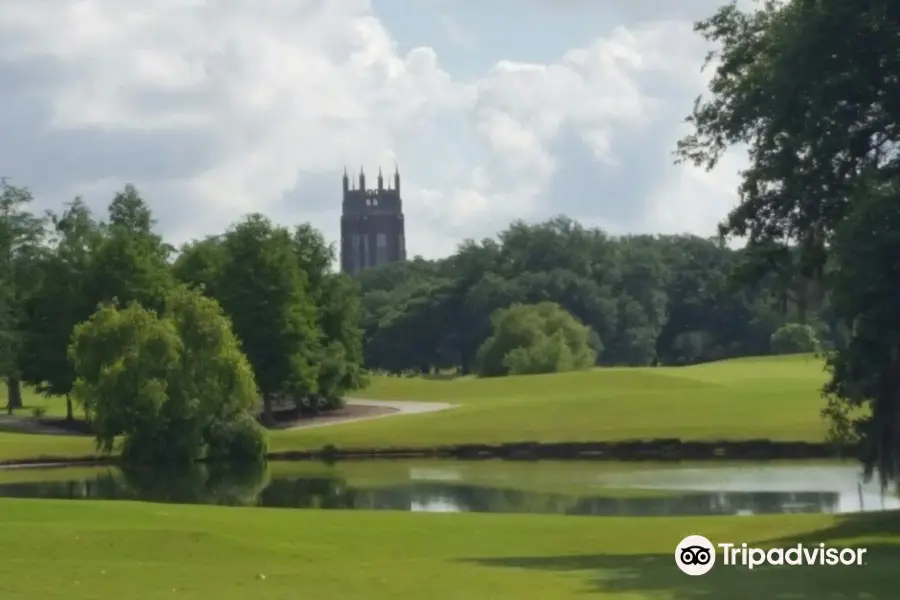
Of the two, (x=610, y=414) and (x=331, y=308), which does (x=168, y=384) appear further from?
(x=331, y=308)

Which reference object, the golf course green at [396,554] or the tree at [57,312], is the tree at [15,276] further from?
the golf course green at [396,554]

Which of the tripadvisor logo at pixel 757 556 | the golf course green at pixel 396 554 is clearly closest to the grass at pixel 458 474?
the golf course green at pixel 396 554

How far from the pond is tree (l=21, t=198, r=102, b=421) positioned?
77.4 ft

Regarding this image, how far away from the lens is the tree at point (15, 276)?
83.1 m

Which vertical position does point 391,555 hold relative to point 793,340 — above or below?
below

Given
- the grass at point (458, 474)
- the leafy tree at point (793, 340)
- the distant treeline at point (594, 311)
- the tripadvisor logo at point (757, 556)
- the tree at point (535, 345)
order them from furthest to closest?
the distant treeline at point (594, 311), the leafy tree at point (793, 340), the tree at point (535, 345), the grass at point (458, 474), the tripadvisor logo at point (757, 556)

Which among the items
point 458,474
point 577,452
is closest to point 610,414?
point 577,452

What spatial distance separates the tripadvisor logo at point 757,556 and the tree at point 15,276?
64241 millimetres

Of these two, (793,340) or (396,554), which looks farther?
(793,340)

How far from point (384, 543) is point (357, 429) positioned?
43831mm

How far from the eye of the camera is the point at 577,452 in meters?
62.5

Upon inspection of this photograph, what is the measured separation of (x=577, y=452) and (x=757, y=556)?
39227 mm

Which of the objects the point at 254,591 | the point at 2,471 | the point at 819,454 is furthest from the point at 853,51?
the point at 2,471

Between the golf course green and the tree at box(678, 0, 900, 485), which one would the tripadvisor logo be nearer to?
the golf course green
